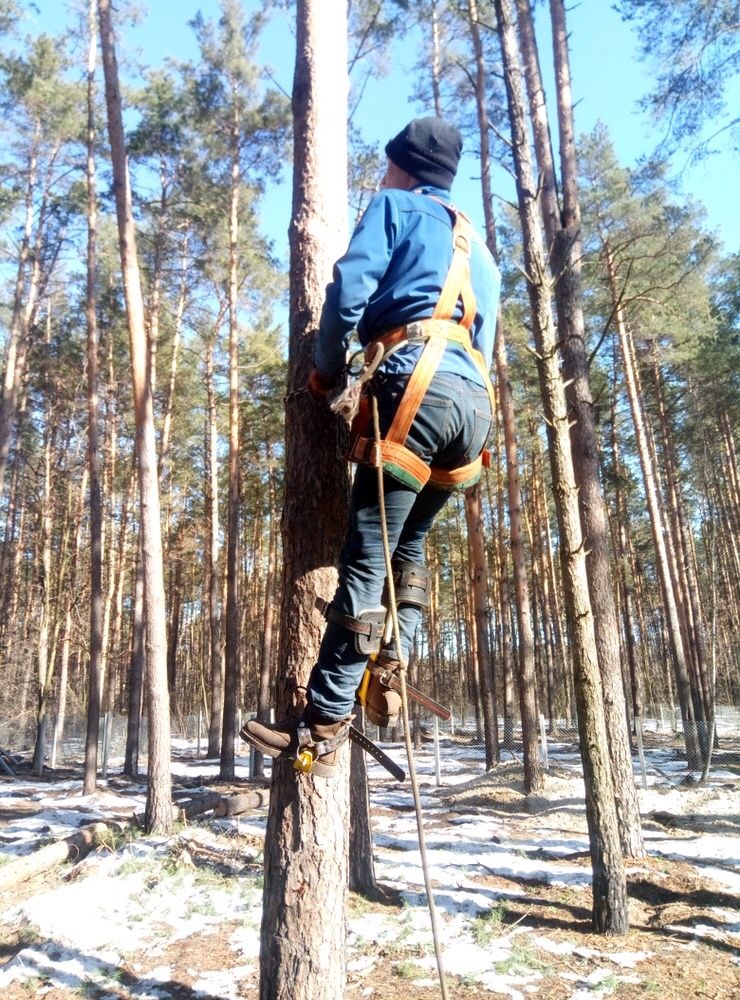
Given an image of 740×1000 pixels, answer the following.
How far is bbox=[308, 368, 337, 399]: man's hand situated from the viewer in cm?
228

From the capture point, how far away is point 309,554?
2.38 meters

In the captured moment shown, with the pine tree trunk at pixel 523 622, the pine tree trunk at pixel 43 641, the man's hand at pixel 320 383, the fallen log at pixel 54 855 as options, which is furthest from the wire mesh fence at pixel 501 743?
the man's hand at pixel 320 383

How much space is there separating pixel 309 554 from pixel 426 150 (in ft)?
5.00

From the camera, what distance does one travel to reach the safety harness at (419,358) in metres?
2.10

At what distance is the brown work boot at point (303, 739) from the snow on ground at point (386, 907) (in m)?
2.77

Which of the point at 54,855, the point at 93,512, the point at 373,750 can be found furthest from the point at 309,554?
the point at 93,512

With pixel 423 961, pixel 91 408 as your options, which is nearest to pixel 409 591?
pixel 423 961

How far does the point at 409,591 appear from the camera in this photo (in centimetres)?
245

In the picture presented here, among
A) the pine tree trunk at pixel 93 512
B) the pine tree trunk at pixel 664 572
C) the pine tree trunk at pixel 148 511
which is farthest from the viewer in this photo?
the pine tree trunk at pixel 664 572

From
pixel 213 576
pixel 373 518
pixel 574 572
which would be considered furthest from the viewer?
pixel 213 576

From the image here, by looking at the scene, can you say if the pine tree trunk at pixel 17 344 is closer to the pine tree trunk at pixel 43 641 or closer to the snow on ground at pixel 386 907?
the pine tree trunk at pixel 43 641

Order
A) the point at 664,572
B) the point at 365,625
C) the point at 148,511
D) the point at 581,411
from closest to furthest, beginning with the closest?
the point at 365,625, the point at 581,411, the point at 148,511, the point at 664,572

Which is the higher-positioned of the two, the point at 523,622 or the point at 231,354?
the point at 231,354

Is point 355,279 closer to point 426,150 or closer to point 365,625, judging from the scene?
point 426,150
